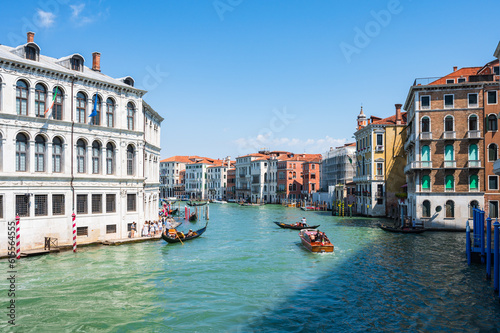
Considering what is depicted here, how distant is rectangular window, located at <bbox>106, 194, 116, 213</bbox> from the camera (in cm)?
2306

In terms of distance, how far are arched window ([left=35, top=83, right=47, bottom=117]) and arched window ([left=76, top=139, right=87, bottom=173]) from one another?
238 cm

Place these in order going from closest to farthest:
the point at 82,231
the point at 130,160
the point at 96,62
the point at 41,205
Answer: the point at 41,205 → the point at 82,231 → the point at 130,160 → the point at 96,62

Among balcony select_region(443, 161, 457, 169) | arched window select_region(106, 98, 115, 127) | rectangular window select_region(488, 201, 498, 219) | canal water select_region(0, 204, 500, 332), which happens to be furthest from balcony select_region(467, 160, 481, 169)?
arched window select_region(106, 98, 115, 127)

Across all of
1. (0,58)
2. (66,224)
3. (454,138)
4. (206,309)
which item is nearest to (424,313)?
(206,309)

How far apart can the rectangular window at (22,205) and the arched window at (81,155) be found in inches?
117

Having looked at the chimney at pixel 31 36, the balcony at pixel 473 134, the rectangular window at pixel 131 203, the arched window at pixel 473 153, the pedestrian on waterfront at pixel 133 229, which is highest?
the chimney at pixel 31 36

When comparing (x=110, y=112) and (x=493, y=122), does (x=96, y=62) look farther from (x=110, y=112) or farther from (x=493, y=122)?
(x=493, y=122)

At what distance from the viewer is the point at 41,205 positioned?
20312mm

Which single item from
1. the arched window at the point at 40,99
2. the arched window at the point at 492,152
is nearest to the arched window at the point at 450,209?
the arched window at the point at 492,152

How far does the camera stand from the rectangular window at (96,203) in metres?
22.4

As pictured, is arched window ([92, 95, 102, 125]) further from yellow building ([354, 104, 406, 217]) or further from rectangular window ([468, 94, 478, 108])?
yellow building ([354, 104, 406, 217])

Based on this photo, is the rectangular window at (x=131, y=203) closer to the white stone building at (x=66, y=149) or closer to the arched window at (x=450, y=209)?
the white stone building at (x=66, y=149)

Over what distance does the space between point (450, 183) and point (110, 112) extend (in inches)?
978

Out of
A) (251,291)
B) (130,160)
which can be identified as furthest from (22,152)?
(251,291)
